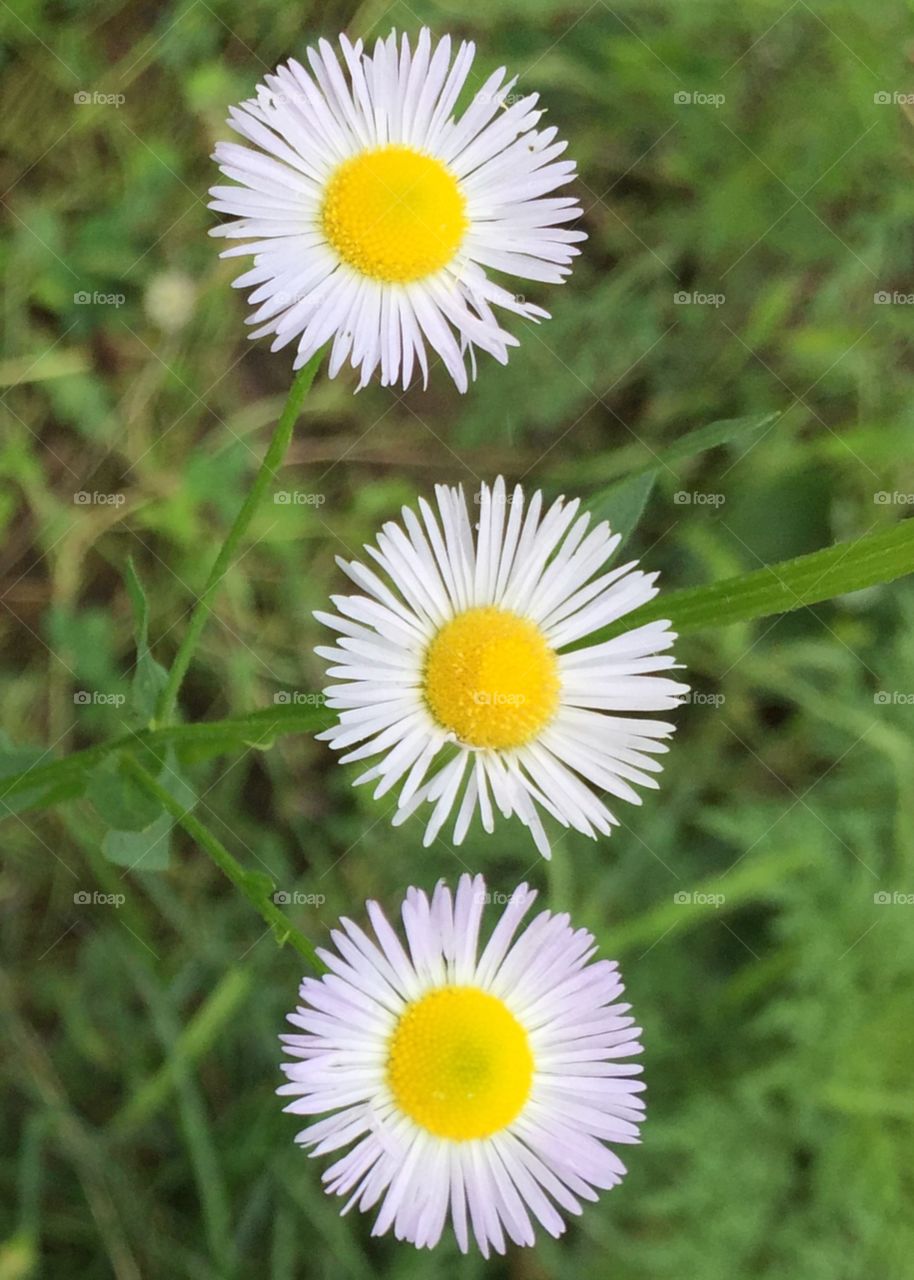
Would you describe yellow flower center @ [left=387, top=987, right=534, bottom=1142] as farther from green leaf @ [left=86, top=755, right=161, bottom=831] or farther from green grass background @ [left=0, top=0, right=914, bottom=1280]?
green grass background @ [left=0, top=0, right=914, bottom=1280]

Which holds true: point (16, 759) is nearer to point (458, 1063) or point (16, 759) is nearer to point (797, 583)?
point (458, 1063)

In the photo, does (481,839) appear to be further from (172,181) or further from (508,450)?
(172,181)

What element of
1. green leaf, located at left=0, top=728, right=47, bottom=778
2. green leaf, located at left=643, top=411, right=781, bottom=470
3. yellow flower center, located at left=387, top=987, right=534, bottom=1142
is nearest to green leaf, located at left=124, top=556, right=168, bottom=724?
green leaf, located at left=0, top=728, right=47, bottom=778

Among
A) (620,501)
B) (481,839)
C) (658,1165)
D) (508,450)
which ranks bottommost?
(658,1165)

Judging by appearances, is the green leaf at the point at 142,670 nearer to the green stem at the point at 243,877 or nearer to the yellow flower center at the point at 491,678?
the green stem at the point at 243,877

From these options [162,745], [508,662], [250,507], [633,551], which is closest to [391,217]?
[250,507]

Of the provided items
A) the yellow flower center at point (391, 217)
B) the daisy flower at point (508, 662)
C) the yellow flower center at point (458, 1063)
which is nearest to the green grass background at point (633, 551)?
the yellow flower center at point (458, 1063)

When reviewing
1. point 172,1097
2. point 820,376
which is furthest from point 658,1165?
point 820,376
